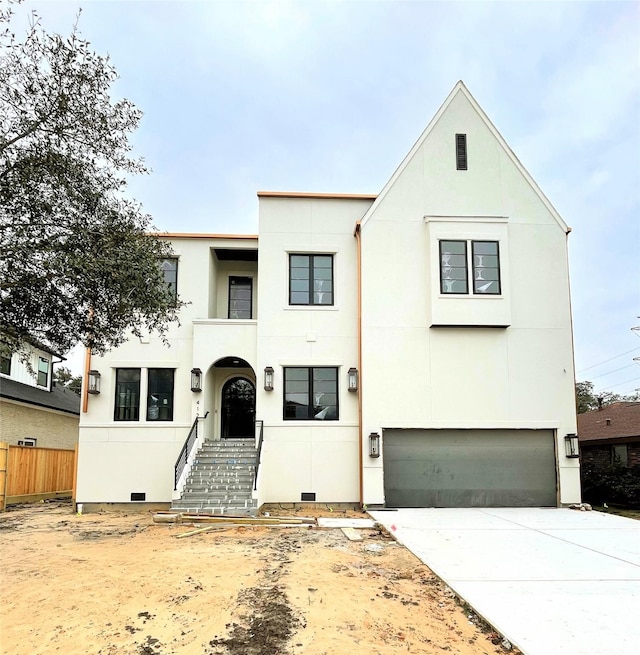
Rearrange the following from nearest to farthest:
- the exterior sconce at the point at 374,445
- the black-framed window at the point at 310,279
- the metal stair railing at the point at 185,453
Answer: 1. the metal stair railing at the point at 185,453
2. the exterior sconce at the point at 374,445
3. the black-framed window at the point at 310,279

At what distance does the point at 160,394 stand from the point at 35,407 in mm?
8092

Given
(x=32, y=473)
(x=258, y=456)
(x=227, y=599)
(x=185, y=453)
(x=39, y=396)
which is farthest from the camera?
(x=39, y=396)

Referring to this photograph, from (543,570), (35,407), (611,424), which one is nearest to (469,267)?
(543,570)

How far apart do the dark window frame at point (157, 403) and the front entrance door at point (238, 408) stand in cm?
187

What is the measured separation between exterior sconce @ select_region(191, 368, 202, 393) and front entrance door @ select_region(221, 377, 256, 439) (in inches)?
69.9

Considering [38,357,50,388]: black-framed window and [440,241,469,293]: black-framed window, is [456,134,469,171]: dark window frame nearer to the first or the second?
[440,241,469,293]: black-framed window

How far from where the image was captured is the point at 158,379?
591 inches

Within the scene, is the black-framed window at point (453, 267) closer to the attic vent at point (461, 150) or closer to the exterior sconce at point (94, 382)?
the attic vent at point (461, 150)

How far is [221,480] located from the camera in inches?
520

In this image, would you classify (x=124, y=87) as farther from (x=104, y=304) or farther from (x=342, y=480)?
(x=342, y=480)

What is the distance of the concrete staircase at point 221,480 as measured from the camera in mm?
12234

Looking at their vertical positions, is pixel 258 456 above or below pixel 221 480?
above

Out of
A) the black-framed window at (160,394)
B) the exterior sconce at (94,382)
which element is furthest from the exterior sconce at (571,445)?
the exterior sconce at (94,382)

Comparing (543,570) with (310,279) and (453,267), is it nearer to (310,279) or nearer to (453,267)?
(453,267)
